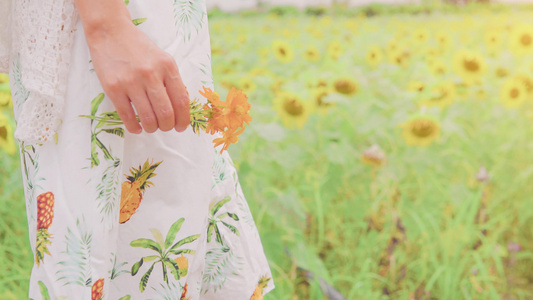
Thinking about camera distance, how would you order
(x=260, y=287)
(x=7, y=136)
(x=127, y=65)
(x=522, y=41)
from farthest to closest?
(x=522, y=41) → (x=7, y=136) → (x=260, y=287) → (x=127, y=65)

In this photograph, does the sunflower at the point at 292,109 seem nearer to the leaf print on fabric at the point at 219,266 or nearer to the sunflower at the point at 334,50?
the leaf print on fabric at the point at 219,266

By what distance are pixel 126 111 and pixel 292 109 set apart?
97 cm

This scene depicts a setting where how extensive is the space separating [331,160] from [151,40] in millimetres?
884

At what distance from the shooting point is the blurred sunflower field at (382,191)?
1.17m

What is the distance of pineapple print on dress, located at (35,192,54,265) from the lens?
1.62 ft

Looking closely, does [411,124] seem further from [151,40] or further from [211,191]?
[151,40]

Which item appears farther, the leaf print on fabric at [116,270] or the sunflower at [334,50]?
the sunflower at [334,50]

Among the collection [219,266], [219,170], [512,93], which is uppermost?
[219,170]

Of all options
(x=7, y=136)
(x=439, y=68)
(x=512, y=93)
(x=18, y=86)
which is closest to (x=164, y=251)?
(x=18, y=86)

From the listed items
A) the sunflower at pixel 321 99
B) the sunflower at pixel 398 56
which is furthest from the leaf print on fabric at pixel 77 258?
the sunflower at pixel 398 56

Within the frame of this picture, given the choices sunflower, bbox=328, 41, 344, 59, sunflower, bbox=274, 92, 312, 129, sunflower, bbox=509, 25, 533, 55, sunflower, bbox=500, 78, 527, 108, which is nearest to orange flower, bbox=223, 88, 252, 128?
sunflower, bbox=274, 92, 312, 129

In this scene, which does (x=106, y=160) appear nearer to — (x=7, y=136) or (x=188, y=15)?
(x=188, y=15)

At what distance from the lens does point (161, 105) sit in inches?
18.3

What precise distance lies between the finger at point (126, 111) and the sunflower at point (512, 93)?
1407 millimetres
